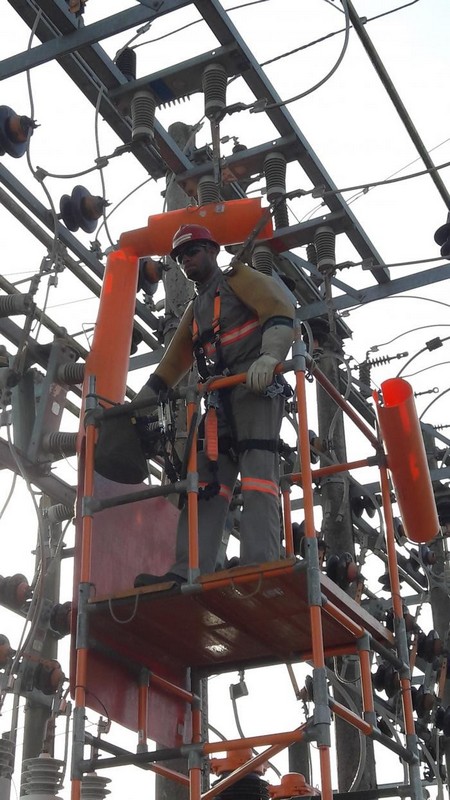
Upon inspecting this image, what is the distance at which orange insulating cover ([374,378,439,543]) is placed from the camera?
6.18m

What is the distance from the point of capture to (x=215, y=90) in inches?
359

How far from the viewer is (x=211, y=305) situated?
20.3 feet

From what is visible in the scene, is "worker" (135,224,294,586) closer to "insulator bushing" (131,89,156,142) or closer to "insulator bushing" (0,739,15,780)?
"insulator bushing" (0,739,15,780)

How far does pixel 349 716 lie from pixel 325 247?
585 centimetres

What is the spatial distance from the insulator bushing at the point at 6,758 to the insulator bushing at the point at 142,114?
14.6ft

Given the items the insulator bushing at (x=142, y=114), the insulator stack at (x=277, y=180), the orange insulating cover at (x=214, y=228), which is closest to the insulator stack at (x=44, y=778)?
the orange insulating cover at (x=214, y=228)

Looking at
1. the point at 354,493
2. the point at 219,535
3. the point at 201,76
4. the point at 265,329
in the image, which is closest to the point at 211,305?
the point at 265,329

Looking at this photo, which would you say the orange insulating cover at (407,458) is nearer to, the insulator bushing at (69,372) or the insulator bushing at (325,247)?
the insulator bushing at (69,372)

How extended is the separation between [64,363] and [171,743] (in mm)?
3151

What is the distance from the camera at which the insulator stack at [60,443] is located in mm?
8219

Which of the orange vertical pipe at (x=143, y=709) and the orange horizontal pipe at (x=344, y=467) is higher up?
the orange horizontal pipe at (x=344, y=467)

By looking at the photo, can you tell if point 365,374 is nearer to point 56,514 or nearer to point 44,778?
point 56,514

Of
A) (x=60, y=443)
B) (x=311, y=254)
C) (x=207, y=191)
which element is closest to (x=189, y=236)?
(x=60, y=443)

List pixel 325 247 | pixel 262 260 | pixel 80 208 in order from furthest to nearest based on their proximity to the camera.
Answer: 1. pixel 325 247
2. pixel 262 260
3. pixel 80 208
